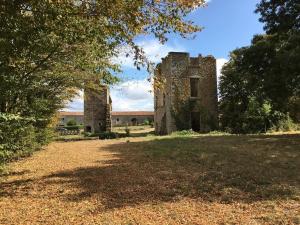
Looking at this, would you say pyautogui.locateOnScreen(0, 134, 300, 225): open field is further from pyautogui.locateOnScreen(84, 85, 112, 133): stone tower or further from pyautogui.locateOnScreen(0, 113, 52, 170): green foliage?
pyautogui.locateOnScreen(84, 85, 112, 133): stone tower

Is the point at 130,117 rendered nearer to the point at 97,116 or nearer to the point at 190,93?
the point at 97,116

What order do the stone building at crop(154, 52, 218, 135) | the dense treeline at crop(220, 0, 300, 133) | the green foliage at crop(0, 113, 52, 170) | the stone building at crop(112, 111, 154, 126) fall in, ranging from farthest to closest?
the stone building at crop(112, 111, 154, 126)
the stone building at crop(154, 52, 218, 135)
the dense treeline at crop(220, 0, 300, 133)
the green foliage at crop(0, 113, 52, 170)

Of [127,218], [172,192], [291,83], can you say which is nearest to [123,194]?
[172,192]

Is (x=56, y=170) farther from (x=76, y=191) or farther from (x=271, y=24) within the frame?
(x=271, y=24)

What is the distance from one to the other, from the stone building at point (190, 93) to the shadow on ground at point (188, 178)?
53.5 feet

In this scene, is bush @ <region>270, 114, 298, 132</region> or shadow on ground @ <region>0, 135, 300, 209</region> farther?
bush @ <region>270, 114, 298, 132</region>

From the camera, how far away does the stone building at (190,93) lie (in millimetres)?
29578

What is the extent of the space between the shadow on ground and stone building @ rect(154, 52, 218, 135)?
53.5 ft

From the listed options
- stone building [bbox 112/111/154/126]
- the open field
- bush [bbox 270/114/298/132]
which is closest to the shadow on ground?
the open field

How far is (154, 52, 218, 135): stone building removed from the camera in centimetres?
2958

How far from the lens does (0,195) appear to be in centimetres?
782

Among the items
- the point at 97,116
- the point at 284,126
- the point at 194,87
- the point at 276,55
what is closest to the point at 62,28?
the point at 276,55

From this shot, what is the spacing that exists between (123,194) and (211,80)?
24.3 metres

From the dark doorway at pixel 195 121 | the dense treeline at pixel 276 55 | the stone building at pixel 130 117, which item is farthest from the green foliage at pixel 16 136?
the stone building at pixel 130 117
